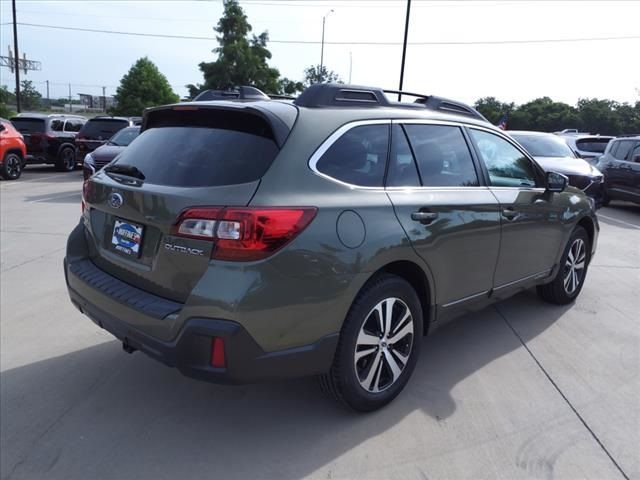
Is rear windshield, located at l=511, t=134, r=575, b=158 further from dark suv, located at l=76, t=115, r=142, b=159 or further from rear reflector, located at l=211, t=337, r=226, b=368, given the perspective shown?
dark suv, located at l=76, t=115, r=142, b=159

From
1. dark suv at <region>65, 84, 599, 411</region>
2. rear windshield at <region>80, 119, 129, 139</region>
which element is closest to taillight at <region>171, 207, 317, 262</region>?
dark suv at <region>65, 84, 599, 411</region>

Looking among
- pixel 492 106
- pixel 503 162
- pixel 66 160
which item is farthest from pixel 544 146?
pixel 492 106

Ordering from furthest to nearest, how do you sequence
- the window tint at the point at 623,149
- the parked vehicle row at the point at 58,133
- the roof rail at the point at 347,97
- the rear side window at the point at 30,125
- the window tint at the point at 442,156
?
1. the rear side window at the point at 30,125
2. the parked vehicle row at the point at 58,133
3. the window tint at the point at 623,149
4. the window tint at the point at 442,156
5. the roof rail at the point at 347,97

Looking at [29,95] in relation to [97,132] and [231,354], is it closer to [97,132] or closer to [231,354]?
[97,132]

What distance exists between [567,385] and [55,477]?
9.78 feet

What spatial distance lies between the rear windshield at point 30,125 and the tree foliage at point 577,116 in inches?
1563

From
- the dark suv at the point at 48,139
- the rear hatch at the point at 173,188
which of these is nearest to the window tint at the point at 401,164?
the rear hatch at the point at 173,188

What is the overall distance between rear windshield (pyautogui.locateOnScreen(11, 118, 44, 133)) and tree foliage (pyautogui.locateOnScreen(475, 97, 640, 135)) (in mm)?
39704

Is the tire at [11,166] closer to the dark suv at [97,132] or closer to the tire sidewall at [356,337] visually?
the dark suv at [97,132]

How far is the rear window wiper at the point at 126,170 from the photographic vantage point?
2760 millimetres

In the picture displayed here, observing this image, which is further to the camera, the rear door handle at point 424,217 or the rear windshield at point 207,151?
the rear door handle at point 424,217

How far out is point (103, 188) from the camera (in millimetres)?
2891

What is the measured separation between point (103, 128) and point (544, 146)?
11.8 m

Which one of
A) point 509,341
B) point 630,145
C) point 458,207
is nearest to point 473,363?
point 509,341
